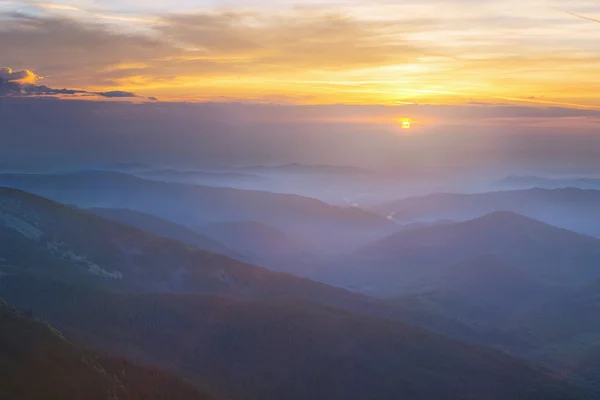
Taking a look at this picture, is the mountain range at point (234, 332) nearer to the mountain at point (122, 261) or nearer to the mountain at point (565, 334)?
the mountain at point (122, 261)

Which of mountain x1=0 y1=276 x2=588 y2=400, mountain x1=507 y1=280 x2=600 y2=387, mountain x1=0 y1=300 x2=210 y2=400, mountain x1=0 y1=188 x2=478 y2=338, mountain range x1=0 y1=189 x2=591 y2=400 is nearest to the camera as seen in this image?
mountain x1=0 y1=300 x2=210 y2=400

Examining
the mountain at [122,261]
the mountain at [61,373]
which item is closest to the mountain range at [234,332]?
the mountain at [122,261]

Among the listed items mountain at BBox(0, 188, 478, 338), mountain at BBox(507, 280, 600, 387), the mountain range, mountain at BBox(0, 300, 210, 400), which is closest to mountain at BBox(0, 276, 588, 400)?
the mountain range

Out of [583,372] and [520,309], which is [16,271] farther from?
[520,309]

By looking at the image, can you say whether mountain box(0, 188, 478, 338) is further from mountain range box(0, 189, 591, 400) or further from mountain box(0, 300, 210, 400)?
mountain box(0, 300, 210, 400)

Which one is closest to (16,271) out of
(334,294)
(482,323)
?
(334,294)

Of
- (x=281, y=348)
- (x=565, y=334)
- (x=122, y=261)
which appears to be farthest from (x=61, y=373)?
(x=565, y=334)
